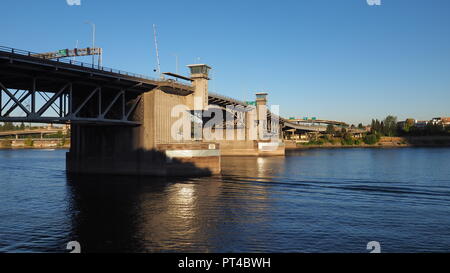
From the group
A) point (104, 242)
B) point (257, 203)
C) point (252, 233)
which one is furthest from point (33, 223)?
point (257, 203)

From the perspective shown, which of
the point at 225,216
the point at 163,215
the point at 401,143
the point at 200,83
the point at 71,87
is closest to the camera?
the point at 225,216

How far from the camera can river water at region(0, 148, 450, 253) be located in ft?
62.8

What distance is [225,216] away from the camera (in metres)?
26.0

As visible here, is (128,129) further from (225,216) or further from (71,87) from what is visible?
(225,216)

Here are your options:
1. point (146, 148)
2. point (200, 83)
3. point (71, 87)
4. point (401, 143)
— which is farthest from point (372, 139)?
point (71, 87)

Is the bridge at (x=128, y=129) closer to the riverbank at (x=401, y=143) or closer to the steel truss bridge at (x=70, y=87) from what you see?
the steel truss bridge at (x=70, y=87)

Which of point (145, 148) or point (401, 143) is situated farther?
point (401, 143)

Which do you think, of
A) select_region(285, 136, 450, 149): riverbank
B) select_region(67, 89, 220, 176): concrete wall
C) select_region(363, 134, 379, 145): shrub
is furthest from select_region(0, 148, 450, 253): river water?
select_region(363, 134, 379, 145): shrub

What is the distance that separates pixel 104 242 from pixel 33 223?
761cm

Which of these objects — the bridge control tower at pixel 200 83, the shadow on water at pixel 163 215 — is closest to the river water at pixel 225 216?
the shadow on water at pixel 163 215

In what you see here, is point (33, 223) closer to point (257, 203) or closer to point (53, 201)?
point (53, 201)

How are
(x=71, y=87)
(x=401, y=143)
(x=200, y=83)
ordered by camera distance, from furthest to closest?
(x=401, y=143) < (x=200, y=83) < (x=71, y=87)

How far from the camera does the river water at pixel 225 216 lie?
19141 mm
